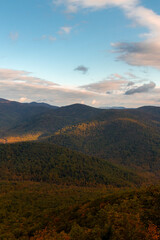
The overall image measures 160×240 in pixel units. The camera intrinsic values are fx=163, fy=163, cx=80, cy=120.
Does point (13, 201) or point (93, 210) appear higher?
point (93, 210)

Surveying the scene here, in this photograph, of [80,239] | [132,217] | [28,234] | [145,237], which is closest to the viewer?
[145,237]

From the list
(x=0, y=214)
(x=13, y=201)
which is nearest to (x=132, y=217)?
(x=0, y=214)

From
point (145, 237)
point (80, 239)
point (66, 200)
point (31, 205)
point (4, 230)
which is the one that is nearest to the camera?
point (145, 237)

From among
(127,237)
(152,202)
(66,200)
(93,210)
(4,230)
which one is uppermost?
(127,237)

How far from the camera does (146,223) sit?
182ft

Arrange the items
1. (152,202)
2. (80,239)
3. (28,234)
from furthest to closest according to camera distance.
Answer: (28,234) < (152,202) < (80,239)

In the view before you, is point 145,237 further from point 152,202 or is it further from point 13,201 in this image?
point 13,201

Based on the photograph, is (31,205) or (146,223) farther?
(31,205)

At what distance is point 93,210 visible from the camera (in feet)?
288

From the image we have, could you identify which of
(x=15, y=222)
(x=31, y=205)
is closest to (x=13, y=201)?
(x=31, y=205)

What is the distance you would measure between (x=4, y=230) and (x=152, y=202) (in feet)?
283

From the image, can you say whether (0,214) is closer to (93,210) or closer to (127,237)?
(93,210)

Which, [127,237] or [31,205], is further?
[31,205]

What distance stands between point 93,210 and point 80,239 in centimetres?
4398
